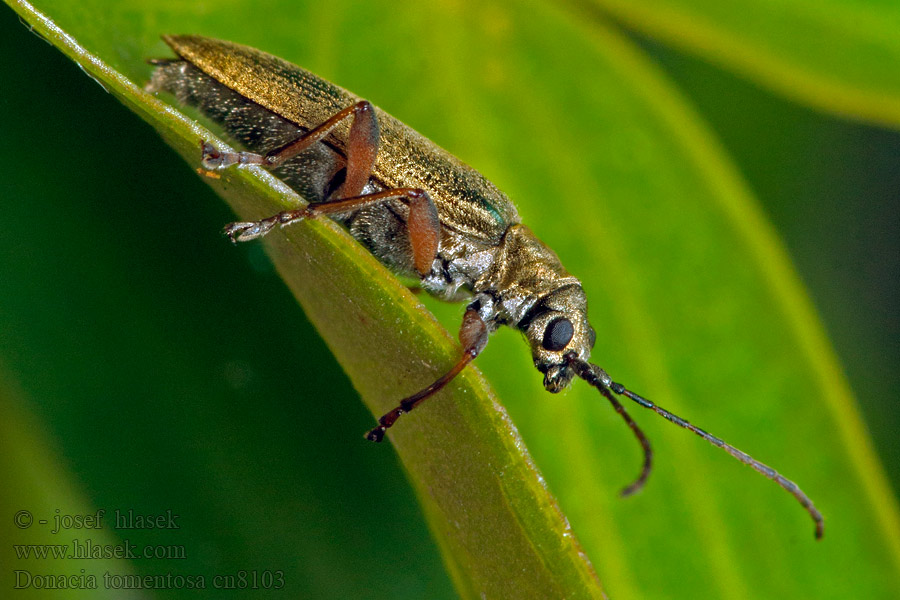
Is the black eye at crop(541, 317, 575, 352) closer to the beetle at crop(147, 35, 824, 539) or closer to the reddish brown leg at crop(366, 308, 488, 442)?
the beetle at crop(147, 35, 824, 539)

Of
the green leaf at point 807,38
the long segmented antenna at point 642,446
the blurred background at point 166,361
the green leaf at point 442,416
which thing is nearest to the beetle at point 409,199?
the long segmented antenna at point 642,446

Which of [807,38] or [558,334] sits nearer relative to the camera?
[558,334]

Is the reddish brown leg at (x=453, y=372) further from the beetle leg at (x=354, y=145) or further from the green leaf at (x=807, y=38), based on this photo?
the green leaf at (x=807, y=38)

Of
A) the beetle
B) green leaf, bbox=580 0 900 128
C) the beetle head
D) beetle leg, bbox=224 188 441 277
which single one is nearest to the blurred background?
beetle leg, bbox=224 188 441 277

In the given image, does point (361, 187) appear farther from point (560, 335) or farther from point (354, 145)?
point (560, 335)

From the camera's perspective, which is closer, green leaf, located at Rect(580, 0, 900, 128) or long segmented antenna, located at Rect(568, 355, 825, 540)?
long segmented antenna, located at Rect(568, 355, 825, 540)

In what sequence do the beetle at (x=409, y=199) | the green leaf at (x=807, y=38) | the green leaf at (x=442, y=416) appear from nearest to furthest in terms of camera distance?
the green leaf at (x=442, y=416) → the beetle at (x=409, y=199) → the green leaf at (x=807, y=38)

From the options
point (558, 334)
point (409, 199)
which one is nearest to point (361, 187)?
point (409, 199)
